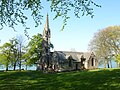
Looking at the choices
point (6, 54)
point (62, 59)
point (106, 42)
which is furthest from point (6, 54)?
point (106, 42)

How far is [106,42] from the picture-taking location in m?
88.5

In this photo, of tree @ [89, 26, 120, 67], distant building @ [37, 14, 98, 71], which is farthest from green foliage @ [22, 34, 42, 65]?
tree @ [89, 26, 120, 67]

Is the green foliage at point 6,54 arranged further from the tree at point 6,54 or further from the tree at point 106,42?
the tree at point 106,42

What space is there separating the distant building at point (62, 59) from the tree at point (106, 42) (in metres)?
4.28

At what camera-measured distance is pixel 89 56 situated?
8400 cm

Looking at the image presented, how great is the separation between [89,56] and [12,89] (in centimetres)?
6196

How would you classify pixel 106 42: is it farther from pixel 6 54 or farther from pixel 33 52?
pixel 6 54

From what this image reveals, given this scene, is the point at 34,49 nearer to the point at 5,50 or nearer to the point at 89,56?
the point at 5,50

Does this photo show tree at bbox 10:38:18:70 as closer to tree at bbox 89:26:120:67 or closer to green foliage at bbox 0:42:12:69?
green foliage at bbox 0:42:12:69

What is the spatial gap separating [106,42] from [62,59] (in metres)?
20.9

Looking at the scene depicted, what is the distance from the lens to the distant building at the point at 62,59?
253 feet

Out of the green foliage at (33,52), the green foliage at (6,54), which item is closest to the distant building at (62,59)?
the green foliage at (33,52)

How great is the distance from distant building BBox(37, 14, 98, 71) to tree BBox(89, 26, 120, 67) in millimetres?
4282

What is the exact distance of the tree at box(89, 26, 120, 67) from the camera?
286ft
